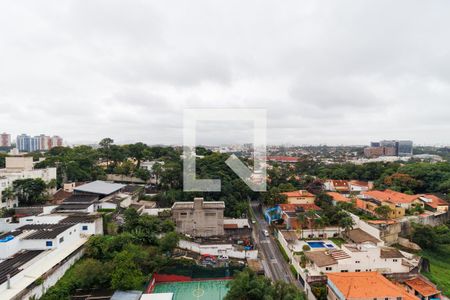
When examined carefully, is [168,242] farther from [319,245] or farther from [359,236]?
[359,236]

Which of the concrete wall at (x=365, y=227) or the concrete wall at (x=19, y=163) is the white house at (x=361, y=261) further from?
the concrete wall at (x=19, y=163)

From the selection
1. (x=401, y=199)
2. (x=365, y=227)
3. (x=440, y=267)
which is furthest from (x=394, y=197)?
(x=440, y=267)

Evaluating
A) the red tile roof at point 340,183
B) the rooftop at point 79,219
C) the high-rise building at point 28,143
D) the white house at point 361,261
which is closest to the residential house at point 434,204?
the red tile roof at point 340,183

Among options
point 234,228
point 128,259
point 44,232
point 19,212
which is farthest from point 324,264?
point 19,212

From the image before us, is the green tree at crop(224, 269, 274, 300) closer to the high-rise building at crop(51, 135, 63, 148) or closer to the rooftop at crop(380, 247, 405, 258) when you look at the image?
the rooftop at crop(380, 247, 405, 258)

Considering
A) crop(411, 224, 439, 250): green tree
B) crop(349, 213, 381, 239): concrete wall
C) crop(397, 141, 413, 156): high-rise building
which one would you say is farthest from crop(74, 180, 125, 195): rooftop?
crop(397, 141, 413, 156): high-rise building

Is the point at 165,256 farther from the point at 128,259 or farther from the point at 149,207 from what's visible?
the point at 149,207
